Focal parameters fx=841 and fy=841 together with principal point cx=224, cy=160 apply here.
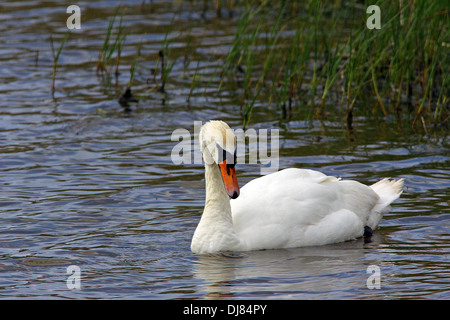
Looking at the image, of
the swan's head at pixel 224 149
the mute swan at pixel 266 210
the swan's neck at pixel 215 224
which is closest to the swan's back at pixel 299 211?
the mute swan at pixel 266 210

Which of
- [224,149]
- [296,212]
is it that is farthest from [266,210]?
[224,149]

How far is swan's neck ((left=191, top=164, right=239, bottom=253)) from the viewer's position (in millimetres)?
7867

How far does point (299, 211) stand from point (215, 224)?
0.82 meters

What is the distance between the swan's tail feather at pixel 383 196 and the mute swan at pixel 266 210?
0.53 feet

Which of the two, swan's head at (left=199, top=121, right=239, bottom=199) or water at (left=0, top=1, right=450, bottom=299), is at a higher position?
swan's head at (left=199, top=121, right=239, bottom=199)

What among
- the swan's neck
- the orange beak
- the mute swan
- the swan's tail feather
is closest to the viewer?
the orange beak

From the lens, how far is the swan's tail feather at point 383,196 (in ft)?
28.5

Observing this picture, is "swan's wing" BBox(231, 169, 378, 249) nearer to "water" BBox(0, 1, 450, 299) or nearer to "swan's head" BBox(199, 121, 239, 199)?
"water" BBox(0, 1, 450, 299)

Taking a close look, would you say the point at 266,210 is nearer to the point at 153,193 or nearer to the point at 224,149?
the point at 224,149

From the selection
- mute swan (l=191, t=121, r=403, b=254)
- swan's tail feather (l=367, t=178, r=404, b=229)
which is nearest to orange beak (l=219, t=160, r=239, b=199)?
mute swan (l=191, t=121, r=403, b=254)

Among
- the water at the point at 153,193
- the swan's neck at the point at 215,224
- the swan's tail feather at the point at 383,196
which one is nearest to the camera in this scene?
the water at the point at 153,193

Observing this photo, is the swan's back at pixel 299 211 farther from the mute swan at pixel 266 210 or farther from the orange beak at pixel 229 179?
the orange beak at pixel 229 179
